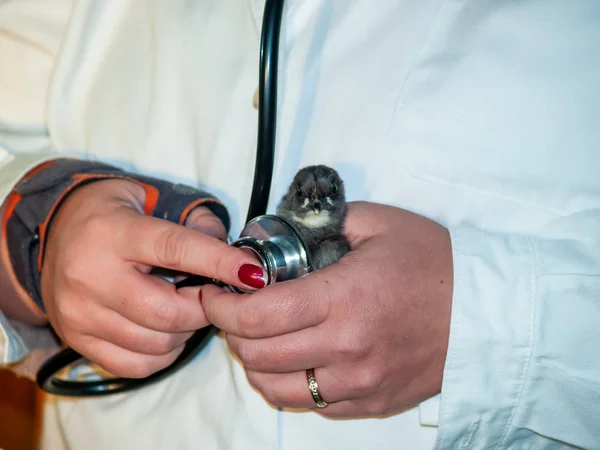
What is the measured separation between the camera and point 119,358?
0.94m

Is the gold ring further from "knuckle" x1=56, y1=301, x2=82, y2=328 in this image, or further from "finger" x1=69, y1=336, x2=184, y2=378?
"knuckle" x1=56, y1=301, x2=82, y2=328

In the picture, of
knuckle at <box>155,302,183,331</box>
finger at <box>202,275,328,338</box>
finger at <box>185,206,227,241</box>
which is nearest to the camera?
finger at <box>202,275,328,338</box>

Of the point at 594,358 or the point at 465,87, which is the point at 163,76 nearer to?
the point at 465,87

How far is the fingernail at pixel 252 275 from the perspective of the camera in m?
0.75

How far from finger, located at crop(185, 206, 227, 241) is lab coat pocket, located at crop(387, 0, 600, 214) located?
0.33 meters

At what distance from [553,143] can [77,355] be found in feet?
3.00

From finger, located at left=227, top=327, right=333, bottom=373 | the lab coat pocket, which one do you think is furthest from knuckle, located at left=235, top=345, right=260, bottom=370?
the lab coat pocket

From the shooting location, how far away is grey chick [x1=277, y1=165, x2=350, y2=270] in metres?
0.89

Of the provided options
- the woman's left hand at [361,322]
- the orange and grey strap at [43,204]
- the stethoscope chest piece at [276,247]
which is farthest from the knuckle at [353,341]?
the orange and grey strap at [43,204]

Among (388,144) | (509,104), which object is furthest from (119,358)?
(509,104)

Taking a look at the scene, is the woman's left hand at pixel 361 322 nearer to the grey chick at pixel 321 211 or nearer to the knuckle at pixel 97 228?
the grey chick at pixel 321 211

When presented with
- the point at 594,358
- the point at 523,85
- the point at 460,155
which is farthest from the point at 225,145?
the point at 594,358

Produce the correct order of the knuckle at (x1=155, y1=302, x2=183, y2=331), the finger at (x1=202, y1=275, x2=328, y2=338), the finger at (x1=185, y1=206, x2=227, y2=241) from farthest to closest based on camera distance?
the finger at (x1=185, y1=206, x2=227, y2=241) < the knuckle at (x1=155, y1=302, x2=183, y2=331) < the finger at (x1=202, y1=275, x2=328, y2=338)

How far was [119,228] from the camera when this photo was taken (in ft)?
2.89
